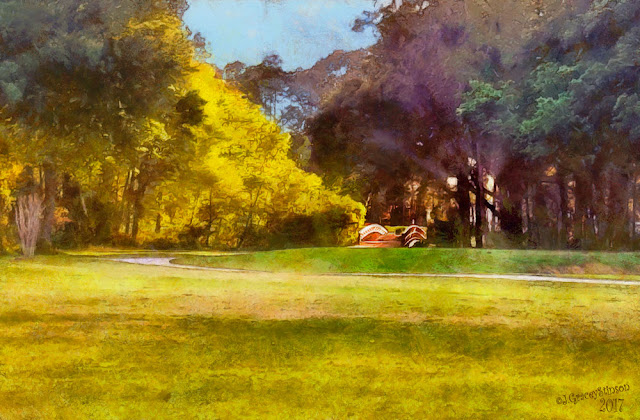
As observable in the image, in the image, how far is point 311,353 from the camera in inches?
276

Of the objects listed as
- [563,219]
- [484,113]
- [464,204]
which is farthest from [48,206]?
[563,219]

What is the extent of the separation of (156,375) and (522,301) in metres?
7.41

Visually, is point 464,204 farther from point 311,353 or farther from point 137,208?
point 311,353

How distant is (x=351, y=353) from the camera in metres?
7.06

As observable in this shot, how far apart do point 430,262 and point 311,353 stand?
40.8ft

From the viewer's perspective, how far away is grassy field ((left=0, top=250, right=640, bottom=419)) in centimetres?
504

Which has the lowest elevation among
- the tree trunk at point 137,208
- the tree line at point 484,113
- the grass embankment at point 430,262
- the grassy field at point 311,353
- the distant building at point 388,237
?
the grassy field at point 311,353

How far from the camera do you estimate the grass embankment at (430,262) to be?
62.0 feet

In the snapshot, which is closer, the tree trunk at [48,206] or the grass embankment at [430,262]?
the grass embankment at [430,262]

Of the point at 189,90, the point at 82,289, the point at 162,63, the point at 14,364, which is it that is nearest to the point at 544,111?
the point at 189,90

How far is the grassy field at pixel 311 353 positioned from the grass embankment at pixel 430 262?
5441 mm

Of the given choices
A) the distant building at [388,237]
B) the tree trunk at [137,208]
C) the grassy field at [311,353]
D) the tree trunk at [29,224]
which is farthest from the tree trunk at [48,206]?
the grassy field at [311,353]

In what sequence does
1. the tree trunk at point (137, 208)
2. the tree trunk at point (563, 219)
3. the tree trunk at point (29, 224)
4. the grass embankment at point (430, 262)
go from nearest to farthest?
1. the grass embankment at point (430, 262)
2. the tree trunk at point (29, 224)
3. the tree trunk at point (137, 208)
4. the tree trunk at point (563, 219)

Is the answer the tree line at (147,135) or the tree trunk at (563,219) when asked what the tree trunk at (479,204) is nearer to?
the tree trunk at (563,219)
